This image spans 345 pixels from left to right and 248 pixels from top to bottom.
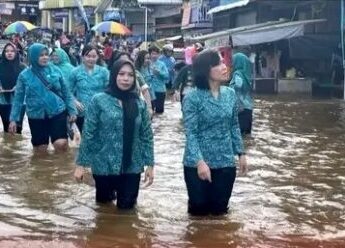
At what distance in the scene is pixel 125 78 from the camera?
20.4 ft

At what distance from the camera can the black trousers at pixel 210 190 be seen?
20.4 ft

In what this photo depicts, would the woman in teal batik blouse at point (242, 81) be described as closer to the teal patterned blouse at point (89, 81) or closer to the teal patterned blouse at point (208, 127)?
the teal patterned blouse at point (89, 81)

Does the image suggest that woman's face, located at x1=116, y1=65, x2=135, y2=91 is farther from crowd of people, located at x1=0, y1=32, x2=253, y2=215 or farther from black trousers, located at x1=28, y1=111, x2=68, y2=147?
black trousers, located at x1=28, y1=111, x2=68, y2=147

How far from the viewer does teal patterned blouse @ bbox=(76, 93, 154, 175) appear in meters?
6.28

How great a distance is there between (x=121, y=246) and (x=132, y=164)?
892 mm

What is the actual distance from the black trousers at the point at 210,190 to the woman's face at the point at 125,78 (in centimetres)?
85

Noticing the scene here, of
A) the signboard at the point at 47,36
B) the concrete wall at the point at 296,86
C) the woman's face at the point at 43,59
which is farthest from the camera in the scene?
the signboard at the point at 47,36

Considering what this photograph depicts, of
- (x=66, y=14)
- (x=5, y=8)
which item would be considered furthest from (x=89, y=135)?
(x=5, y=8)

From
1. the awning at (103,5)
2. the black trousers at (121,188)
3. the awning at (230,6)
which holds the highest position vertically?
the awning at (103,5)

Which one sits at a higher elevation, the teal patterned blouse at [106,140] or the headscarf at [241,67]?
the headscarf at [241,67]

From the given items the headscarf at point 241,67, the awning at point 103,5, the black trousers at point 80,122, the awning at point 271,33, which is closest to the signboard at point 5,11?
the awning at point 103,5

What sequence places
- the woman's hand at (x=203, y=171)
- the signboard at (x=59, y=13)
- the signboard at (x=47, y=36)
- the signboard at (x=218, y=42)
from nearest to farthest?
the woman's hand at (x=203, y=171) → the signboard at (x=218, y=42) → the signboard at (x=47, y=36) → the signboard at (x=59, y=13)

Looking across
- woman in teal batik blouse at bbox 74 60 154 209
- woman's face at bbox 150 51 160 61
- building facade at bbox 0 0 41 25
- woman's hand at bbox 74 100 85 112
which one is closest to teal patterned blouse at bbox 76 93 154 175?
woman in teal batik blouse at bbox 74 60 154 209

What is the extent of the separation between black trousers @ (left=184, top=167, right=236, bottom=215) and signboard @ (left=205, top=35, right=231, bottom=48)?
16.8 metres
